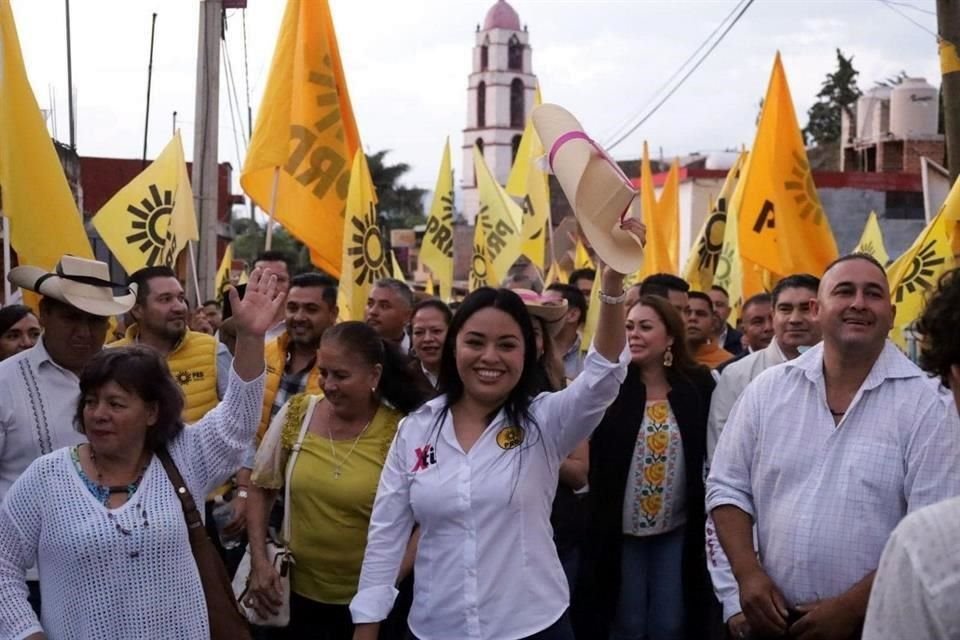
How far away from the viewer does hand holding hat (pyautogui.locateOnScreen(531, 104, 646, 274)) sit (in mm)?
3446

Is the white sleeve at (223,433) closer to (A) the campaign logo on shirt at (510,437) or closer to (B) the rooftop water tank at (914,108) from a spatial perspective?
(A) the campaign logo on shirt at (510,437)

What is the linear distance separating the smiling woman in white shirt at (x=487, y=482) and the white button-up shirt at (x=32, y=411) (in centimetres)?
123

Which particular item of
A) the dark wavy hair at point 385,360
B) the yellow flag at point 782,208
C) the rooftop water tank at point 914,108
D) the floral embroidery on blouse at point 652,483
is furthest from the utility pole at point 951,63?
the rooftop water tank at point 914,108

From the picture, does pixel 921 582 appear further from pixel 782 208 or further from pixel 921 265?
pixel 782 208

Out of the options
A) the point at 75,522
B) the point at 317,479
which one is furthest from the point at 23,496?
the point at 317,479

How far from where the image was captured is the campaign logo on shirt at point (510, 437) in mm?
3625

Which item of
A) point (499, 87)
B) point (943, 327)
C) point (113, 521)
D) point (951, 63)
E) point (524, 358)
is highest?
point (499, 87)

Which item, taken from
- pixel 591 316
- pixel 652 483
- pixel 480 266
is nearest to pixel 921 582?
pixel 652 483

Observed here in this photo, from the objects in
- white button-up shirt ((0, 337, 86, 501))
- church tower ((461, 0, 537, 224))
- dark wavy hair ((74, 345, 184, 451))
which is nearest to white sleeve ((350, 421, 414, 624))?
dark wavy hair ((74, 345, 184, 451))

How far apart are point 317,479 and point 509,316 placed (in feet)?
4.10

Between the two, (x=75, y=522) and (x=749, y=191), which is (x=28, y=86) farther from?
(x=749, y=191)

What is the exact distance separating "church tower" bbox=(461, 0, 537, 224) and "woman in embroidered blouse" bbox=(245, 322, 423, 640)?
80.5m

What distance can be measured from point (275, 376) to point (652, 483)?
187cm

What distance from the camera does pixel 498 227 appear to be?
45.2 ft
